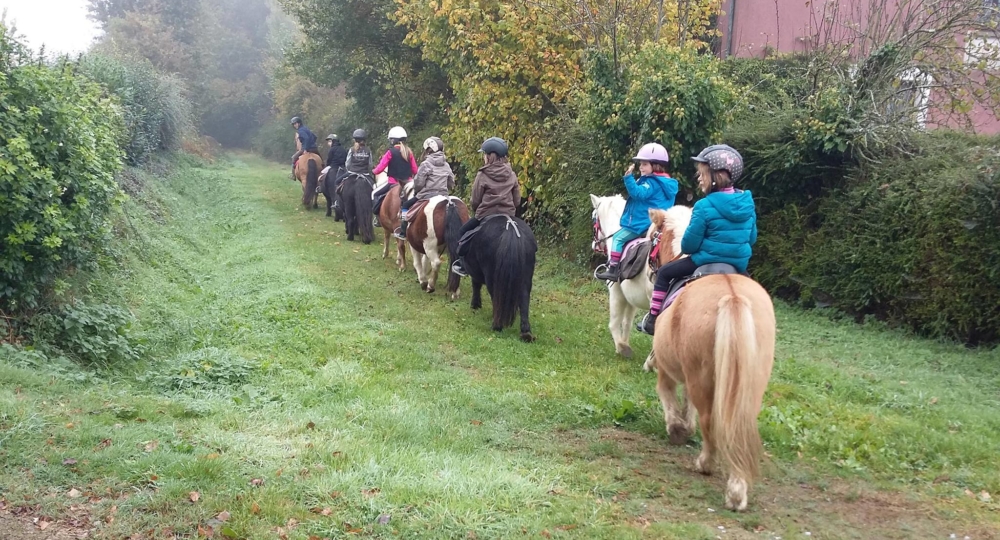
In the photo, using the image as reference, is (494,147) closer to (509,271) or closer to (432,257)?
(509,271)

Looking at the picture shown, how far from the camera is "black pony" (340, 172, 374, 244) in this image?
58.4ft

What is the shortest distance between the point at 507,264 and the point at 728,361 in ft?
16.6

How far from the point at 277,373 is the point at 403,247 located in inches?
286

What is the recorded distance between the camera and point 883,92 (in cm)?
1119

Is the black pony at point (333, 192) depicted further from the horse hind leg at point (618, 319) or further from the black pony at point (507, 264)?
the horse hind leg at point (618, 319)

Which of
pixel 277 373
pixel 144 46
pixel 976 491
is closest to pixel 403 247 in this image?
pixel 277 373

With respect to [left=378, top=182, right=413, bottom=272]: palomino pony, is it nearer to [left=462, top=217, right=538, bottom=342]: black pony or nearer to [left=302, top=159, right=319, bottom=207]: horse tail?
[left=462, top=217, right=538, bottom=342]: black pony

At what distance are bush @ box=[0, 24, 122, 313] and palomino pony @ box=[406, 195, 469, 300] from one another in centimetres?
468

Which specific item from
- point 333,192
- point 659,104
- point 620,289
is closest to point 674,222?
point 620,289

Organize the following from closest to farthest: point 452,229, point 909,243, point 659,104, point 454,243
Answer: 1. point 909,243
2. point 454,243
3. point 452,229
4. point 659,104

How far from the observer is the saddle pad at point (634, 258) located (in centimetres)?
793

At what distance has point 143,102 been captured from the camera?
25031mm

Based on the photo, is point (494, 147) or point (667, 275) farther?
point (494, 147)

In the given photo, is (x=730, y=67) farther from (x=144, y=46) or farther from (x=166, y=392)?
(x=144, y=46)
